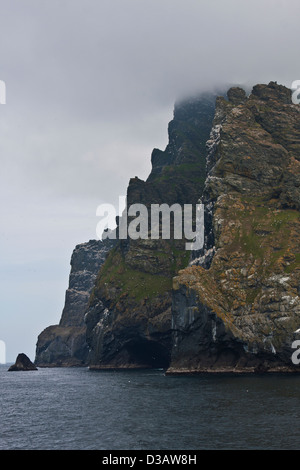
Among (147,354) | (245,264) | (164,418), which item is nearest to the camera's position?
(164,418)

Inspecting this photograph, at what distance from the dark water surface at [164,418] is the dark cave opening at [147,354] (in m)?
89.4

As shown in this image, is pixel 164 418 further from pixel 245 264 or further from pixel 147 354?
pixel 147 354

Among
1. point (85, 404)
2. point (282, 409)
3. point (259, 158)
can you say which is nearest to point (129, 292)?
point (259, 158)

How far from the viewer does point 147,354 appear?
193625 mm

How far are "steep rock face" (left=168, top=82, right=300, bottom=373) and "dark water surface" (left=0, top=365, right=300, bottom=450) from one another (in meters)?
27.8

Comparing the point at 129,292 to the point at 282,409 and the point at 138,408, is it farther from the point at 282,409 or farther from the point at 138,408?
the point at 282,409

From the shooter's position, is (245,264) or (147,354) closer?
(245,264)

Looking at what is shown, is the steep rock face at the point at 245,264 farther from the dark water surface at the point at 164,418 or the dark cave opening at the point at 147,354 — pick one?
the dark cave opening at the point at 147,354

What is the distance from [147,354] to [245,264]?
74.5 meters

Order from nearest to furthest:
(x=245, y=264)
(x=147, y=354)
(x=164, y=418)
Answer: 1. (x=164, y=418)
2. (x=245, y=264)
3. (x=147, y=354)

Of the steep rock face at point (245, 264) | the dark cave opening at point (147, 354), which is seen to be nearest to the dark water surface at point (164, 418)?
the steep rock face at point (245, 264)

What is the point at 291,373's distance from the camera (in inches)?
4508

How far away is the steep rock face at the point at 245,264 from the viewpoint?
408ft

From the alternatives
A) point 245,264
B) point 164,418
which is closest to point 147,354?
point 245,264
